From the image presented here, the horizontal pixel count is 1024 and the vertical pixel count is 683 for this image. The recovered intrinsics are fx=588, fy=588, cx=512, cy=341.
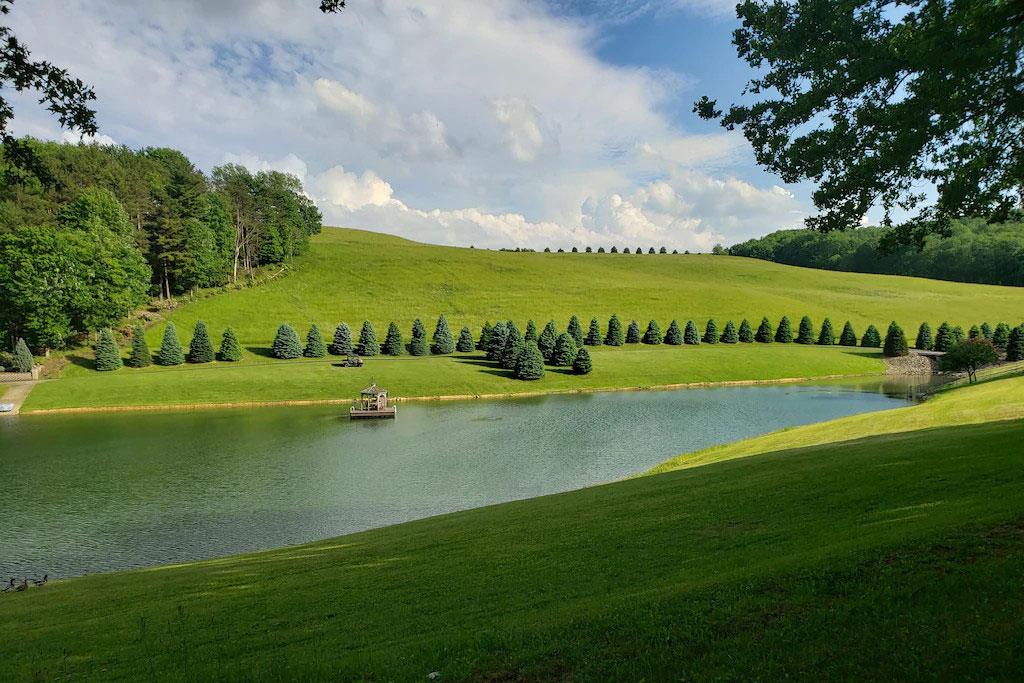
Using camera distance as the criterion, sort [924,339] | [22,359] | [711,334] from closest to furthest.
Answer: [22,359] < [924,339] < [711,334]

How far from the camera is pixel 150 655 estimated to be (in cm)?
1028

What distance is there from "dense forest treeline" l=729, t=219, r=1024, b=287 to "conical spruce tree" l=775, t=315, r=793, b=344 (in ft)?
150

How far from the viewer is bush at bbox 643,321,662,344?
92.4 m

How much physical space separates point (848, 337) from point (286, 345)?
8524 centimetres

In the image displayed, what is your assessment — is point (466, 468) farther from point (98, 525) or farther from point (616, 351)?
point (616, 351)

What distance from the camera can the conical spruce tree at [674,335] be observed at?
3634 inches

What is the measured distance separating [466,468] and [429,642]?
2427 centimetres

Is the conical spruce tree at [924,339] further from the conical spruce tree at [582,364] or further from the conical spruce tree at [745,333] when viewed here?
the conical spruce tree at [582,364]

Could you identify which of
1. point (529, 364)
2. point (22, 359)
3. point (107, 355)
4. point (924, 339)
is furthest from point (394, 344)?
point (924, 339)

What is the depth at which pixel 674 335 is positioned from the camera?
92562mm

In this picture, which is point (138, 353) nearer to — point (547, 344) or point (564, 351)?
point (547, 344)

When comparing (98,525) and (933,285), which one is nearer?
(98,525)

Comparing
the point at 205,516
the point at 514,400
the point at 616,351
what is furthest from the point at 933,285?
the point at 205,516

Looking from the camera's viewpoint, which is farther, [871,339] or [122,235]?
[871,339]
